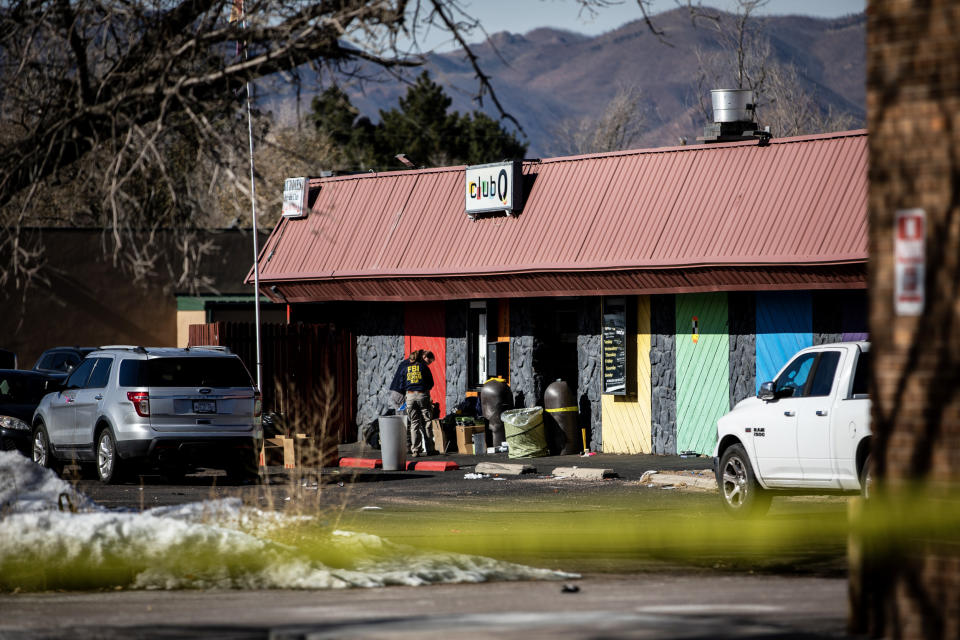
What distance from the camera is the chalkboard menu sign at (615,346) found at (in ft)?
88.4

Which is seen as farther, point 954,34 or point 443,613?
point 443,613

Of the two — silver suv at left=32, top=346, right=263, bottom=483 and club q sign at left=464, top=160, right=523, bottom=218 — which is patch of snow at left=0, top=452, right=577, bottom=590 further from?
club q sign at left=464, top=160, right=523, bottom=218

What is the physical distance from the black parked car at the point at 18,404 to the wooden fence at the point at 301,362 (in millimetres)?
5066

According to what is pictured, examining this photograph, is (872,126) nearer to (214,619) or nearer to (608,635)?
(608,635)

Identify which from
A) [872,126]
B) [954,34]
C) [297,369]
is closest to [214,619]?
[872,126]

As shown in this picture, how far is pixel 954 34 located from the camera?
26.3 feet

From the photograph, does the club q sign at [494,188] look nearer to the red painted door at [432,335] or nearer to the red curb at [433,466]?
the red painted door at [432,335]

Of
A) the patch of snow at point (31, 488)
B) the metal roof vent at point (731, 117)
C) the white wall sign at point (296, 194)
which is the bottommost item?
the patch of snow at point (31, 488)

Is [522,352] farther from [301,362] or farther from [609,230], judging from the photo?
[301,362]

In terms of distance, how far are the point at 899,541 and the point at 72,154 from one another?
295 inches

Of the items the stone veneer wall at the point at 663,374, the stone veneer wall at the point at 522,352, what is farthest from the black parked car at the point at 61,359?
the stone veneer wall at the point at 663,374

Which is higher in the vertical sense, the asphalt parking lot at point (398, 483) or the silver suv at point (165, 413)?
the silver suv at point (165, 413)

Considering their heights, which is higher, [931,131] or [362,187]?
[362,187]

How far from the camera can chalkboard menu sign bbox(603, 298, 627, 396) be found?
26953mm
